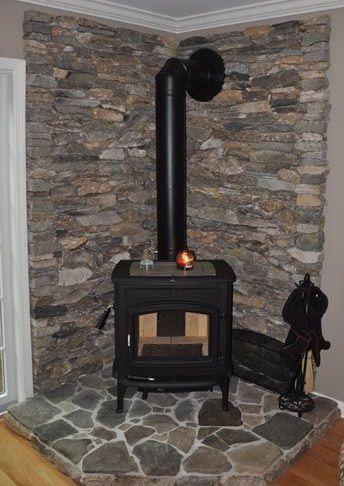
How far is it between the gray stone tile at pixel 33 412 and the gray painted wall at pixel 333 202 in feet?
6.27

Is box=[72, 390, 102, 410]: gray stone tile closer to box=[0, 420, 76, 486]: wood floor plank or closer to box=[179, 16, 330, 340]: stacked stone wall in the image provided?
box=[0, 420, 76, 486]: wood floor plank

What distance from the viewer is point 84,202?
3691mm

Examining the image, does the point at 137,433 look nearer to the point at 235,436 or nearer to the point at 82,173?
the point at 235,436

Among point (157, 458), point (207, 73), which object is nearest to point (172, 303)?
point (157, 458)

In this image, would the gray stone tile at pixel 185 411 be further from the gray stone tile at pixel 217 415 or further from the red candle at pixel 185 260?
the red candle at pixel 185 260

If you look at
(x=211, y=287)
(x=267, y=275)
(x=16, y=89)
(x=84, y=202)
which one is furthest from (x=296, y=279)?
(x=16, y=89)

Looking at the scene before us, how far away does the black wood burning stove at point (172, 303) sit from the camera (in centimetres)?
326

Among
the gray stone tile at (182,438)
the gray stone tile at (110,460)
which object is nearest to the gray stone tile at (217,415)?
the gray stone tile at (182,438)

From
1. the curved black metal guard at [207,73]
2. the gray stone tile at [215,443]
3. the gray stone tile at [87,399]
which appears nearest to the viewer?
the gray stone tile at [215,443]

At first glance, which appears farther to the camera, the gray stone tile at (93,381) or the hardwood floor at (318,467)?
the gray stone tile at (93,381)

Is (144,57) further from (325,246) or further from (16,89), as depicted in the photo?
(325,246)

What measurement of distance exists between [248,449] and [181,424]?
0.47 metres

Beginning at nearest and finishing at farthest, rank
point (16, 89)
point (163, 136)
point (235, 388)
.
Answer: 1. point (16, 89)
2. point (163, 136)
3. point (235, 388)

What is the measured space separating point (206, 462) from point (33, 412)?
1233 mm
